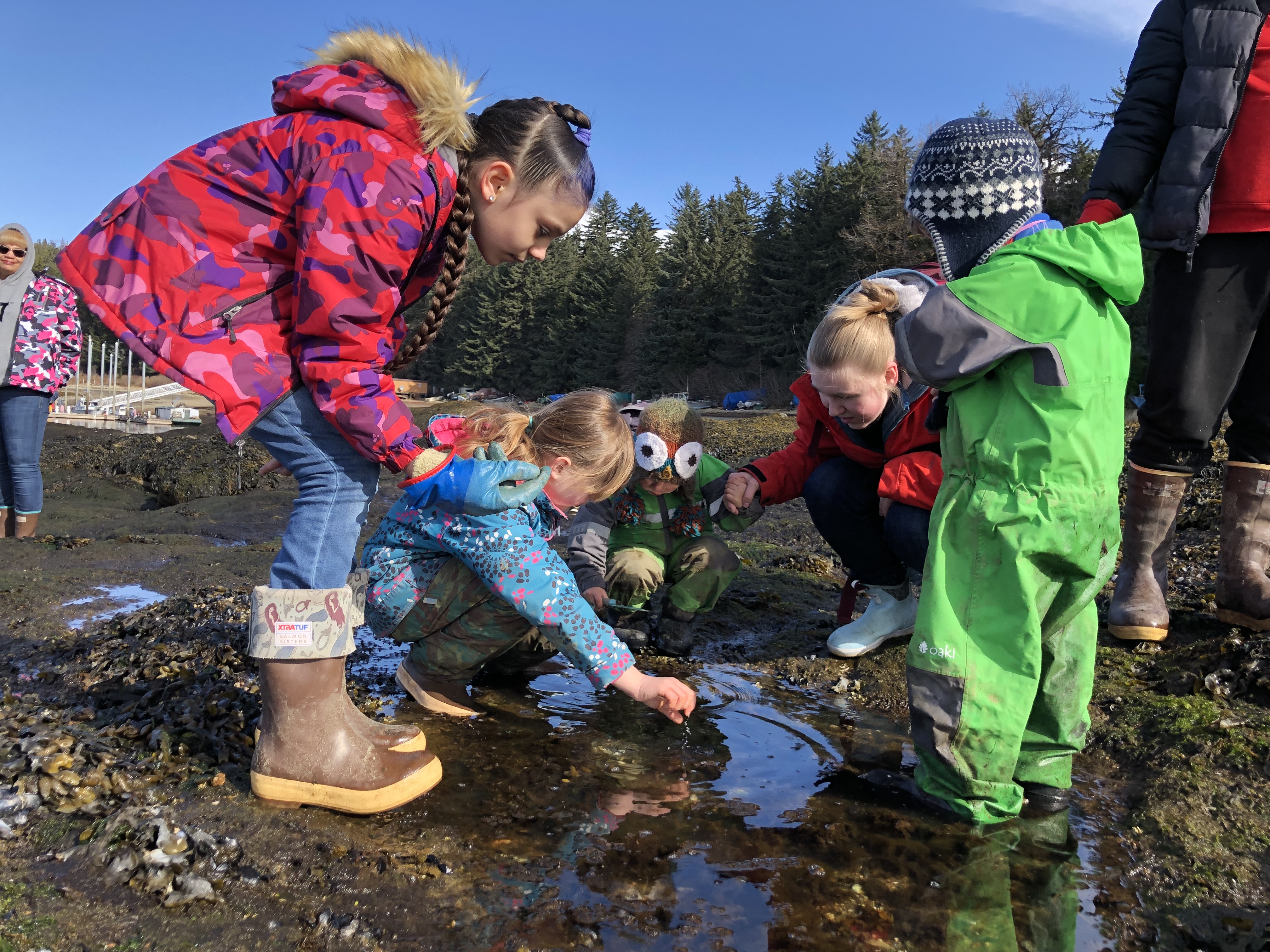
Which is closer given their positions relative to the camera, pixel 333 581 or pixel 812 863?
pixel 812 863

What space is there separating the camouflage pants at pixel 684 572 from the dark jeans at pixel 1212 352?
1753mm

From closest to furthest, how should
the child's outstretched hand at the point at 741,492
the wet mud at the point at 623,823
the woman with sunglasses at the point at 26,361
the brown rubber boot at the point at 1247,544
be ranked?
the wet mud at the point at 623,823
the brown rubber boot at the point at 1247,544
the child's outstretched hand at the point at 741,492
the woman with sunglasses at the point at 26,361

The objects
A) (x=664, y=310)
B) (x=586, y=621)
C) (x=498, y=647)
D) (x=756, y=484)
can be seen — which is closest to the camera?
(x=586, y=621)

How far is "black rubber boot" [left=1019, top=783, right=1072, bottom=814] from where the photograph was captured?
233cm

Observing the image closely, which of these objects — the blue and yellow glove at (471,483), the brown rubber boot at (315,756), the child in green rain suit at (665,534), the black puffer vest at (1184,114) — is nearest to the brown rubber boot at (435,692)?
the brown rubber boot at (315,756)

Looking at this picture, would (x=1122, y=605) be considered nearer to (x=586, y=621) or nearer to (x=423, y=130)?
(x=586, y=621)

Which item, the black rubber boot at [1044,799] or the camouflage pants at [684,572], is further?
the camouflage pants at [684,572]

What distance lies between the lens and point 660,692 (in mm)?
2451

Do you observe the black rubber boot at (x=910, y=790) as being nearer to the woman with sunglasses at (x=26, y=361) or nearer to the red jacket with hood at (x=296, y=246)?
the red jacket with hood at (x=296, y=246)

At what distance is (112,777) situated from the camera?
2258mm

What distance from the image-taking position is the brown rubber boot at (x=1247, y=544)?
3107mm

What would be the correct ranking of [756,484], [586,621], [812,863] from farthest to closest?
[756,484]
[586,621]
[812,863]

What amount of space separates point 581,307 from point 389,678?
50.5 meters

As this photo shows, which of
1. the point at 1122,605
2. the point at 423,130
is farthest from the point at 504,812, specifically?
the point at 1122,605
